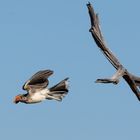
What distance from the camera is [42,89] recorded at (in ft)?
16.7

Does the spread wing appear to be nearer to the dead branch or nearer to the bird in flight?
the bird in flight

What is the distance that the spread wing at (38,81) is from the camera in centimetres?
503

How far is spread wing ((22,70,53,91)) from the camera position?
5.03 meters

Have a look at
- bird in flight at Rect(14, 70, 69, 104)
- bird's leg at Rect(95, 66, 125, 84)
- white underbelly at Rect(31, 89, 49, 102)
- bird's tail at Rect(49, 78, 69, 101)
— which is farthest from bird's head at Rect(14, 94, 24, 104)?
bird's leg at Rect(95, 66, 125, 84)

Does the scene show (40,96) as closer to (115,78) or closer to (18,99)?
(18,99)

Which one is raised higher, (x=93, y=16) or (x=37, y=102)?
(x=93, y=16)

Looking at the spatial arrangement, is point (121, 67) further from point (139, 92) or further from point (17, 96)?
point (17, 96)

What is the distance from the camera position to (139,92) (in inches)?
210

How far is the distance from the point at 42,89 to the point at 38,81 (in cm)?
12

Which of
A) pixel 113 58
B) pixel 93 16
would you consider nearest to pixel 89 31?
pixel 93 16

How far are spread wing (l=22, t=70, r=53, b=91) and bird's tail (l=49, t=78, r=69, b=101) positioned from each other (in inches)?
5.2

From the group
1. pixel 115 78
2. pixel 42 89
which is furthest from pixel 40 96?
pixel 115 78

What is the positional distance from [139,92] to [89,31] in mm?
1075

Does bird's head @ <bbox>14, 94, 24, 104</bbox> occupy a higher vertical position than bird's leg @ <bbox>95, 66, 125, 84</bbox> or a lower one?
higher
